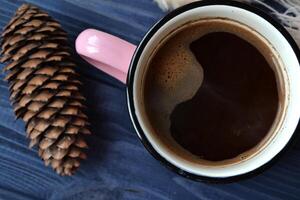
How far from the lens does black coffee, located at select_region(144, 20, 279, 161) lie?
2.88ft

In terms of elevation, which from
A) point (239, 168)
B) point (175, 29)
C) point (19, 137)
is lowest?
point (19, 137)

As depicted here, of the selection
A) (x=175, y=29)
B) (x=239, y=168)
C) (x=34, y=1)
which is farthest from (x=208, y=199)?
(x=34, y=1)

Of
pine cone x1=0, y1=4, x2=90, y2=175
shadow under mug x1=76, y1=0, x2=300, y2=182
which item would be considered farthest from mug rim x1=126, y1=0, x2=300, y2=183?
pine cone x1=0, y1=4, x2=90, y2=175

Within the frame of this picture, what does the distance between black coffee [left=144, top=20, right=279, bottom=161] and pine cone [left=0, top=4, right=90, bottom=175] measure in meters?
0.12

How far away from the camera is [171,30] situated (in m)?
0.85

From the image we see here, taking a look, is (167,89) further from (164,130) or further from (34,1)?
(34,1)

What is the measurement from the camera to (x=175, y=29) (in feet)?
2.80

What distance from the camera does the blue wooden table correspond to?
91 centimetres

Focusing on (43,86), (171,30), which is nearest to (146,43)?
(171,30)

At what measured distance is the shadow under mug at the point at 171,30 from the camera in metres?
0.81

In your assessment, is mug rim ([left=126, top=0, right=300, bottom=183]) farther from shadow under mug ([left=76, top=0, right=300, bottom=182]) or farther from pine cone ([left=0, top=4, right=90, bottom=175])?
pine cone ([left=0, top=4, right=90, bottom=175])

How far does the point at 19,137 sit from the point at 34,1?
0.20 meters

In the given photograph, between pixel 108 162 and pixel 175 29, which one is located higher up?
pixel 175 29

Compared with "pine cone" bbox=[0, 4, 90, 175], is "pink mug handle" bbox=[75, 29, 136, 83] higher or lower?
higher
